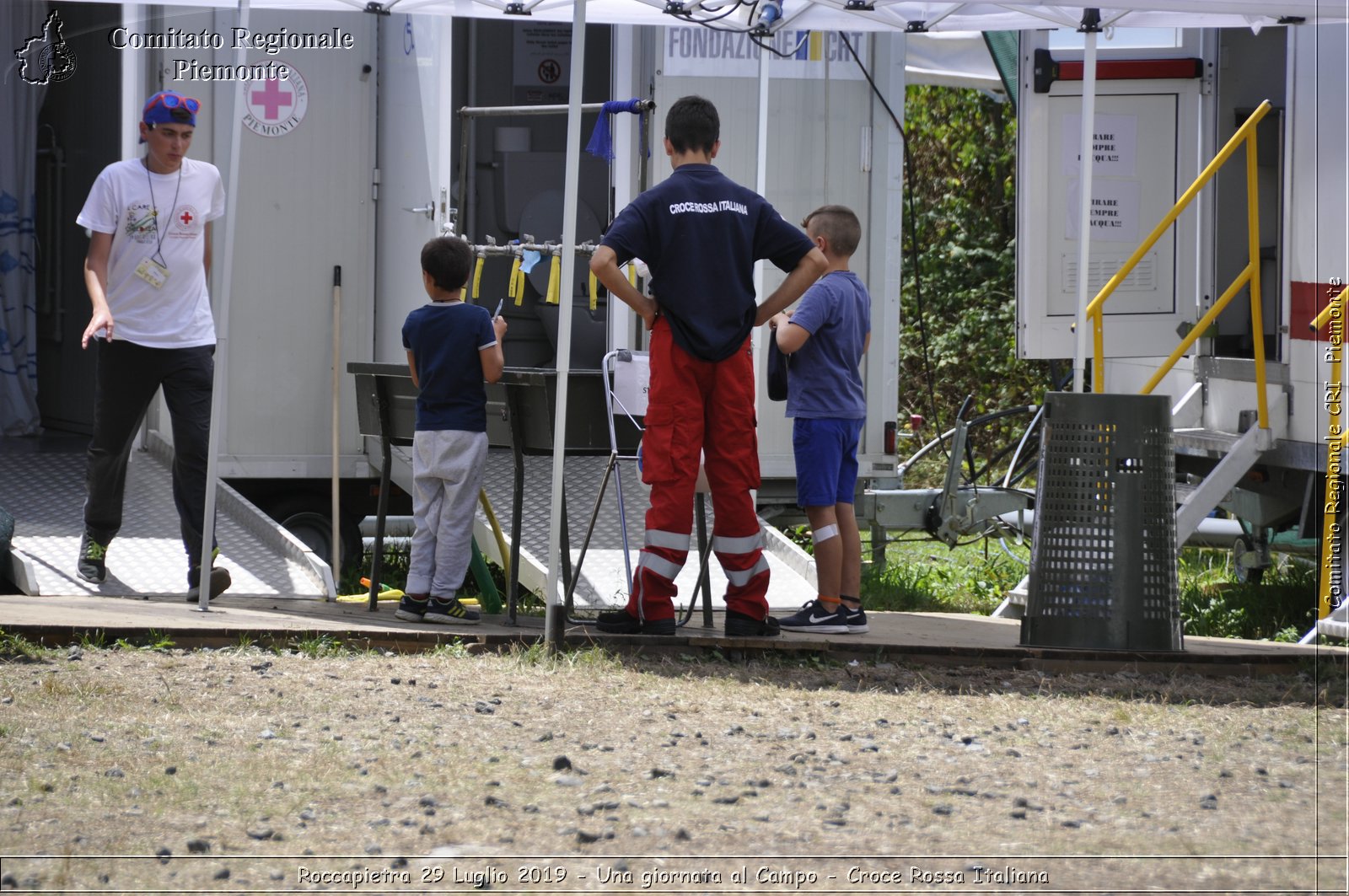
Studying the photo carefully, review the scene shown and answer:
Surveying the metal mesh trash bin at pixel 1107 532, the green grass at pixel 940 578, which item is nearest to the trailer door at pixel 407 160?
the green grass at pixel 940 578

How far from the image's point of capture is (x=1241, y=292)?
8.32 meters

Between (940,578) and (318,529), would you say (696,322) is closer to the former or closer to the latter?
(318,529)

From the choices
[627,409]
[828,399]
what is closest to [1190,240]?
[828,399]

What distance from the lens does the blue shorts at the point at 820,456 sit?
5.60 meters

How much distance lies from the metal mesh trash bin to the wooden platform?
11 cm

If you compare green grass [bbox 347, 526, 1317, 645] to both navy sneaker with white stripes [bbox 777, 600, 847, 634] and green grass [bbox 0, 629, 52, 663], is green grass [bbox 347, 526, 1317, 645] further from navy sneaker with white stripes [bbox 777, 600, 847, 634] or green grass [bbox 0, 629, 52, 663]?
green grass [bbox 0, 629, 52, 663]

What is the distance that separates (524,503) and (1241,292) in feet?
12.6

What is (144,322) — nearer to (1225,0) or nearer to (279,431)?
(279,431)

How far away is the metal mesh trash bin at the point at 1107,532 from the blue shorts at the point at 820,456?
0.69 metres

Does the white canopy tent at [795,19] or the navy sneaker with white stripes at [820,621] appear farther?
the navy sneaker with white stripes at [820,621]

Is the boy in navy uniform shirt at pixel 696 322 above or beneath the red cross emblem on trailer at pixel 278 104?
beneath

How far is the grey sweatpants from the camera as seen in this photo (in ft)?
18.6

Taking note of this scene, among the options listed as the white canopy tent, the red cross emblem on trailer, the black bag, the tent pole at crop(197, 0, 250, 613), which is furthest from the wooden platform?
the red cross emblem on trailer

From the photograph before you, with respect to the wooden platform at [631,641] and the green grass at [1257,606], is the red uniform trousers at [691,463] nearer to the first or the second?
the wooden platform at [631,641]
